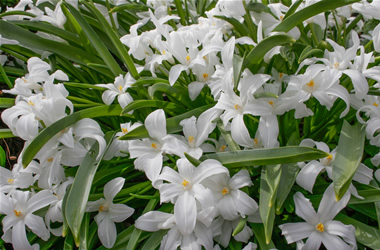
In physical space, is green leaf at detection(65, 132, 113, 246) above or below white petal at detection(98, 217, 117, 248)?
above

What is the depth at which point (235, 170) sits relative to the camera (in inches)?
59.8

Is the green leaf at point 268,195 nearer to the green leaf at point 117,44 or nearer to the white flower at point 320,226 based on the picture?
the white flower at point 320,226

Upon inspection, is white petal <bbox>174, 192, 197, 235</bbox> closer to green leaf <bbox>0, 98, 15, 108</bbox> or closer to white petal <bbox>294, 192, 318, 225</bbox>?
white petal <bbox>294, 192, 318, 225</bbox>

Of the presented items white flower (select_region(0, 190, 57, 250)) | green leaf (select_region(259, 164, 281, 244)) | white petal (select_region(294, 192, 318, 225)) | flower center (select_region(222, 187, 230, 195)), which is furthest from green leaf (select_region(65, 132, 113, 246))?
white petal (select_region(294, 192, 318, 225))

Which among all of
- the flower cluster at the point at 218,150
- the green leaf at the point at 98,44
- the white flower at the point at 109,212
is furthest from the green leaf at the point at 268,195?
the green leaf at the point at 98,44

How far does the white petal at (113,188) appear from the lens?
1470 mm

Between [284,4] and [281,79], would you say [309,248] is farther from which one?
[284,4]

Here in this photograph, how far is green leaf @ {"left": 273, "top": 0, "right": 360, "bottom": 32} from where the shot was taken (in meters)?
1.45

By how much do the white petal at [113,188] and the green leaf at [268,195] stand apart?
0.51 meters

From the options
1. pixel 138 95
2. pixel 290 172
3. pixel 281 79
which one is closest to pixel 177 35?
pixel 138 95

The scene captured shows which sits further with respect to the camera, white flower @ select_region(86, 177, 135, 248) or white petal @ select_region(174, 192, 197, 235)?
white flower @ select_region(86, 177, 135, 248)

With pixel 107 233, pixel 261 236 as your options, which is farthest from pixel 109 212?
pixel 261 236

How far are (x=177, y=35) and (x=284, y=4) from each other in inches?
26.1

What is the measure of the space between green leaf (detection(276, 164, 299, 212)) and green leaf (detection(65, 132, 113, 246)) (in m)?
0.65
